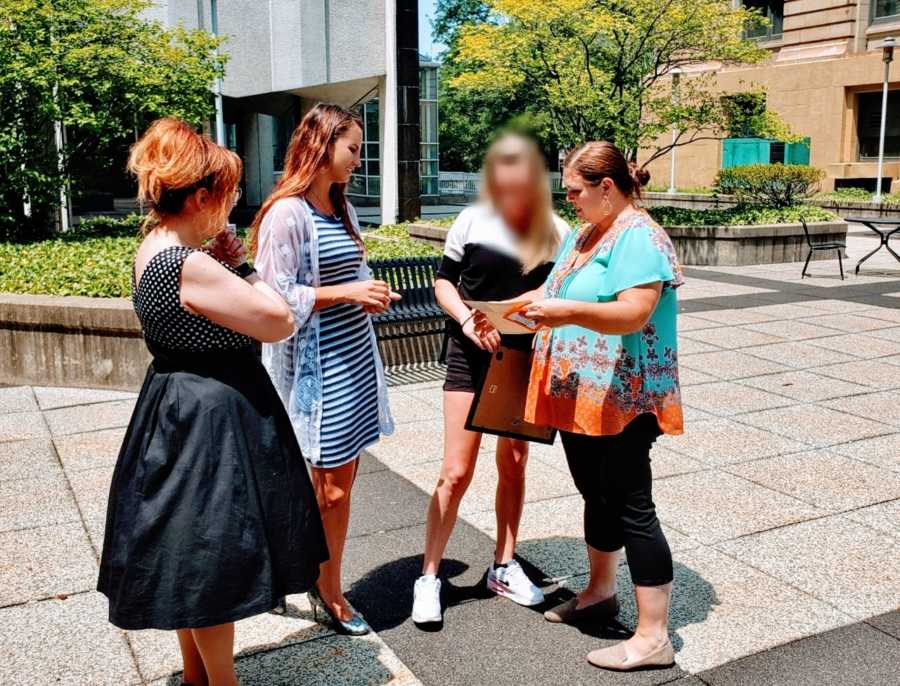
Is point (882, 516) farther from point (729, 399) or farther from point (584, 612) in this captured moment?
point (729, 399)

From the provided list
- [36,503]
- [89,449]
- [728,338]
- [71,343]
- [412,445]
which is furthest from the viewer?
[728,338]

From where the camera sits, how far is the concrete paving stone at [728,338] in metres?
9.84

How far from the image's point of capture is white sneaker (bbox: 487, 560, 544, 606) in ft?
13.2

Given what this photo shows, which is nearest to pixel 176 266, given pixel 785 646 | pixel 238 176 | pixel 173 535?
pixel 238 176

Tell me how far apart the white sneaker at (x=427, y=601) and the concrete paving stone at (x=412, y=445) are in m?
2.04

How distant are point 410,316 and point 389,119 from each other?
1388 cm

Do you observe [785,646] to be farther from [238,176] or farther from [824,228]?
[824,228]

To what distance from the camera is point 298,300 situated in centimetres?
344

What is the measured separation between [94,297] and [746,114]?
14.8 metres

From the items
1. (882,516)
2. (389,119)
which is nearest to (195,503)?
(882,516)

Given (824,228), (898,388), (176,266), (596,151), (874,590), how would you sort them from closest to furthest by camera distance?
(176,266) → (596,151) → (874,590) → (898,388) → (824,228)

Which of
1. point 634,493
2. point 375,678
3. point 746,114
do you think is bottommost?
point 375,678

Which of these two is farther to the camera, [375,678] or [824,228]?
[824,228]

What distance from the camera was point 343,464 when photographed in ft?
11.9
